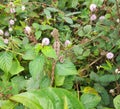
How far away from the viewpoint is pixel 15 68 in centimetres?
155

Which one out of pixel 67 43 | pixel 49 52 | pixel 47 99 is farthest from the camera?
pixel 67 43

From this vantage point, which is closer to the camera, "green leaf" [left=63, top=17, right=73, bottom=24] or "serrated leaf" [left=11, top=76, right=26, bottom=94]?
"serrated leaf" [left=11, top=76, right=26, bottom=94]

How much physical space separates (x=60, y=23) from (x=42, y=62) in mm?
748

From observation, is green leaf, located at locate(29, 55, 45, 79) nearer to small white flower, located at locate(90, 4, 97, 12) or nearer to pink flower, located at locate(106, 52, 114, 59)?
pink flower, located at locate(106, 52, 114, 59)

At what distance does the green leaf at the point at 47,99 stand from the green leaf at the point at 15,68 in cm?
37

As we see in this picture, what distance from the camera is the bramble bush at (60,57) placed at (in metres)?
1.27

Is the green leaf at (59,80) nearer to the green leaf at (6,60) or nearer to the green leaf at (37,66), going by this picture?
the green leaf at (37,66)

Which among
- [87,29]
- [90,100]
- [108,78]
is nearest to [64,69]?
[90,100]

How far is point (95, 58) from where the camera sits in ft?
5.63

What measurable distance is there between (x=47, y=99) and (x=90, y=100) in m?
0.24

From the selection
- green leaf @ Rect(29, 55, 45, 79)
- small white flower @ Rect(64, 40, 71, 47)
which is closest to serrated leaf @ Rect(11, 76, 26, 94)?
green leaf @ Rect(29, 55, 45, 79)

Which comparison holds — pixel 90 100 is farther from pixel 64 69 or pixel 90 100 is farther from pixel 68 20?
pixel 68 20

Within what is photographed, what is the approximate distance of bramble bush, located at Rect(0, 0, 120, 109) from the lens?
127cm

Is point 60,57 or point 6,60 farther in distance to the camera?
point 6,60
